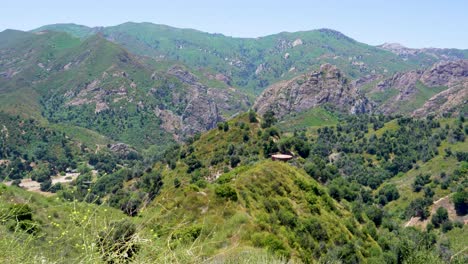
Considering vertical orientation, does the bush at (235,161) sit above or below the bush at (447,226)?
above

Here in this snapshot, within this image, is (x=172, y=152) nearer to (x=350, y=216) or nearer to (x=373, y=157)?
(x=350, y=216)

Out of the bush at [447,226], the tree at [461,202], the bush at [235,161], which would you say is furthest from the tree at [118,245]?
the tree at [461,202]

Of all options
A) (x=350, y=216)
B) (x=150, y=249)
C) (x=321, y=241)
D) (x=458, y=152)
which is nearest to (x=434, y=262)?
(x=321, y=241)

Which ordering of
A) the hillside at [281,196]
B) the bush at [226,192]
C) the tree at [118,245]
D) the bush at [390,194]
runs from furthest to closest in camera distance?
the bush at [390,194]
the bush at [226,192]
the hillside at [281,196]
the tree at [118,245]

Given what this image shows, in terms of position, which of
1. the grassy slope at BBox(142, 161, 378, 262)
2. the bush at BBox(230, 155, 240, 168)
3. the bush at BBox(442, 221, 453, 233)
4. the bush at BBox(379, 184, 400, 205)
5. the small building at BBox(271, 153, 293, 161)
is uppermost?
the grassy slope at BBox(142, 161, 378, 262)

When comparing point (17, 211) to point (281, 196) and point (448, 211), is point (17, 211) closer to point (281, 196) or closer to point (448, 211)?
point (281, 196)

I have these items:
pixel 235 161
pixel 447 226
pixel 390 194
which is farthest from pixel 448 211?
pixel 235 161

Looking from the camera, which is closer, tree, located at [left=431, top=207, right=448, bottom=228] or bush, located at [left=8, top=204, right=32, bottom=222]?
bush, located at [left=8, top=204, right=32, bottom=222]

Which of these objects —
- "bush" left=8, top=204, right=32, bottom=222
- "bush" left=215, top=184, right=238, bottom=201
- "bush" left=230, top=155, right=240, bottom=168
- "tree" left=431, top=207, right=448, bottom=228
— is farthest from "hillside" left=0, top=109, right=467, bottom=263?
"tree" left=431, top=207, right=448, bottom=228

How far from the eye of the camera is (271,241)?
41.6m

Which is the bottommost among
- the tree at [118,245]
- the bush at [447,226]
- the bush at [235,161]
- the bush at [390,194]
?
the bush at [390,194]

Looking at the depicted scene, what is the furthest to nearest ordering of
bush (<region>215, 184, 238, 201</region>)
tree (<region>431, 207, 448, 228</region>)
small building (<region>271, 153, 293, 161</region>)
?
tree (<region>431, 207, 448, 228</region>) < small building (<region>271, 153, 293, 161</region>) < bush (<region>215, 184, 238, 201</region>)

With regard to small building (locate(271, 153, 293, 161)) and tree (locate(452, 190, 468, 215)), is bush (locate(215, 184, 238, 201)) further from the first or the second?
tree (locate(452, 190, 468, 215))

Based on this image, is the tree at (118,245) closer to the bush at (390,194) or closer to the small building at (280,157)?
the small building at (280,157)
